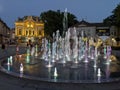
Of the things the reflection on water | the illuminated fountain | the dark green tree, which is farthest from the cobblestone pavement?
the dark green tree

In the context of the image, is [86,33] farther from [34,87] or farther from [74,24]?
[34,87]

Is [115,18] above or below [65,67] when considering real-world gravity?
above

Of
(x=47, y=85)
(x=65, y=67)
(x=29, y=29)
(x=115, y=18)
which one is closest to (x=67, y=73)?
(x=65, y=67)

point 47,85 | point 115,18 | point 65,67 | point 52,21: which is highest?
point 52,21

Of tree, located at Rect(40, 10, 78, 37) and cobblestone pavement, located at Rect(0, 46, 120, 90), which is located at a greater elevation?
tree, located at Rect(40, 10, 78, 37)

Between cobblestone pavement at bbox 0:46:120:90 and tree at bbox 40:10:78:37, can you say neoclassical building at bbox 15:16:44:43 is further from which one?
cobblestone pavement at bbox 0:46:120:90

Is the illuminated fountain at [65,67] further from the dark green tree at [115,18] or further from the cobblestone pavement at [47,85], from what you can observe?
the dark green tree at [115,18]

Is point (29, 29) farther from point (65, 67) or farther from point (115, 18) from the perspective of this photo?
point (65, 67)

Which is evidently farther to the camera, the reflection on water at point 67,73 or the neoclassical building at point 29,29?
the neoclassical building at point 29,29

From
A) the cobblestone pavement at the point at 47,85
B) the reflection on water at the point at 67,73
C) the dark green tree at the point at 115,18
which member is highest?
the dark green tree at the point at 115,18

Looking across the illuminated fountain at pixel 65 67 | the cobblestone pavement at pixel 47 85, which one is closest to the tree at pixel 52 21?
the illuminated fountain at pixel 65 67

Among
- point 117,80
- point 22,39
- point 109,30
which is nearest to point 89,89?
point 117,80

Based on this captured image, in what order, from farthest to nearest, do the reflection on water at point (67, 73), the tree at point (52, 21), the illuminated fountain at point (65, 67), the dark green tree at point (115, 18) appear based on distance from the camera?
the tree at point (52, 21) < the dark green tree at point (115, 18) < the illuminated fountain at point (65, 67) < the reflection on water at point (67, 73)

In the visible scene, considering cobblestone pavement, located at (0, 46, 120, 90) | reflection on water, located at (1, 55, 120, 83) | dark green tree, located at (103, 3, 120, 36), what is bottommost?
cobblestone pavement, located at (0, 46, 120, 90)
